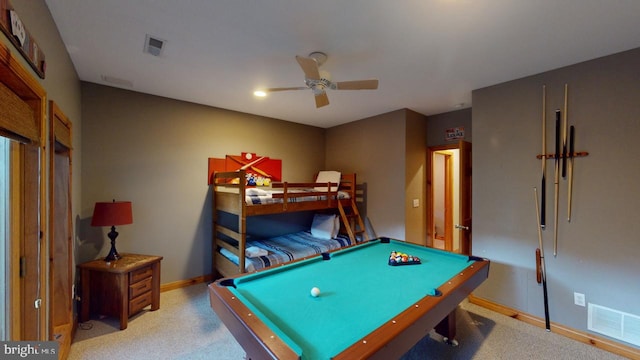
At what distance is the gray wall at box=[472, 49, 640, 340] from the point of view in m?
2.09

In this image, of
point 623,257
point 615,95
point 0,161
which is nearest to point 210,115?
point 0,161

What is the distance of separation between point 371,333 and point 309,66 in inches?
67.5

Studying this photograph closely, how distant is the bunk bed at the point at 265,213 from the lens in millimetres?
2840

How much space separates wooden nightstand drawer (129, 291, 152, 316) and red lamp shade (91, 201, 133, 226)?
78 cm

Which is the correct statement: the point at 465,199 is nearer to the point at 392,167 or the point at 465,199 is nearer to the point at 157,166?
the point at 392,167

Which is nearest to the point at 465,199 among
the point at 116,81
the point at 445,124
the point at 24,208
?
the point at 445,124

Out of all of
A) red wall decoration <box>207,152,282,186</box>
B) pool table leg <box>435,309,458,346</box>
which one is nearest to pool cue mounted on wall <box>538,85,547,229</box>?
pool table leg <box>435,309,458,346</box>

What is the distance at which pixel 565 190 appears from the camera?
2.36 metres

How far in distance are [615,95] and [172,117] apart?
4.59 m

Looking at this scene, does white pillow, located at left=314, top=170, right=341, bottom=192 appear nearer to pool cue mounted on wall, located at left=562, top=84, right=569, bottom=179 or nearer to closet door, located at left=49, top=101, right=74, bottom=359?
pool cue mounted on wall, located at left=562, top=84, right=569, bottom=179

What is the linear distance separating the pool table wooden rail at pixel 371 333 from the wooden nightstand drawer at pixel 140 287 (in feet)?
4.90

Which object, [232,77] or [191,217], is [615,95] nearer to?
[232,77]

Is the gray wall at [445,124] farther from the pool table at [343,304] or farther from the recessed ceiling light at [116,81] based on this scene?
the recessed ceiling light at [116,81]

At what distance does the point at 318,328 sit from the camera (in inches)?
47.2
